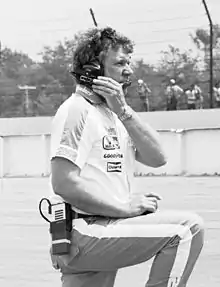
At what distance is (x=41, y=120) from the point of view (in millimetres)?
35406

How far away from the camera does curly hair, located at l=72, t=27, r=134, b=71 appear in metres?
4.48

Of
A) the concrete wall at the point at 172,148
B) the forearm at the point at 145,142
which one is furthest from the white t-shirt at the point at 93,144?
the concrete wall at the point at 172,148

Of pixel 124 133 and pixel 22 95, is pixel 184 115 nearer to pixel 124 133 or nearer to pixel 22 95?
pixel 22 95

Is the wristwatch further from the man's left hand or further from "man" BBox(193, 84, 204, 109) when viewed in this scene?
"man" BBox(193, 84, 204, 109)

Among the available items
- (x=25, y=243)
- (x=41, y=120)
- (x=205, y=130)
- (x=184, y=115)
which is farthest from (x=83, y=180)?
(x=41, y=120)

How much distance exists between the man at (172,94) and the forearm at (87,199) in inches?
1081

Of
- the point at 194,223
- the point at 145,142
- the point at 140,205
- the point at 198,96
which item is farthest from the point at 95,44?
the point at 198,96

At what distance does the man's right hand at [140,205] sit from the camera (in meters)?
4.36

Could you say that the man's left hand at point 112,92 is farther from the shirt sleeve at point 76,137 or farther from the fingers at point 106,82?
the shirt sleeve at point 76,137

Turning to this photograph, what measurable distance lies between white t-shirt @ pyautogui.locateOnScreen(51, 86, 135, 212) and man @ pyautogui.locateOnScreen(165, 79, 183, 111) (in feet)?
89.5

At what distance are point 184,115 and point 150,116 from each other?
4.40ft

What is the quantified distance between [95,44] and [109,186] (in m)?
0.70

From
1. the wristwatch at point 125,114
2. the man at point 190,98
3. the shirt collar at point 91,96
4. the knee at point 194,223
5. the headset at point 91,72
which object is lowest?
the man at point 190,98

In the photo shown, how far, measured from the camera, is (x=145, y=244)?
4234 millimetres
